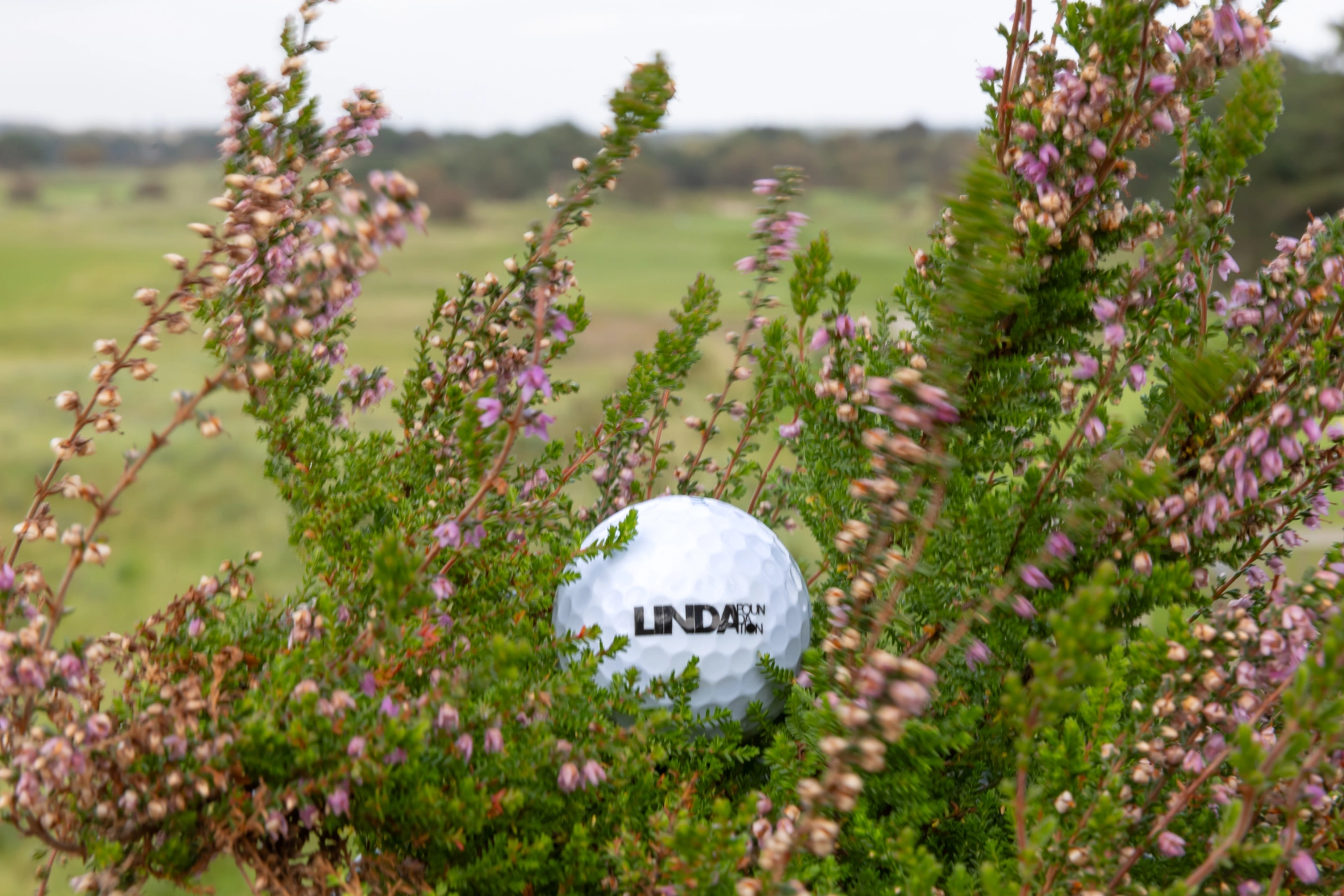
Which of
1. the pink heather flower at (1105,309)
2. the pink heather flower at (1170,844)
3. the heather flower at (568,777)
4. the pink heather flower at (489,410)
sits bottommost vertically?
the heather flower at (568,777)

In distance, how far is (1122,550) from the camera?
6.77 feet

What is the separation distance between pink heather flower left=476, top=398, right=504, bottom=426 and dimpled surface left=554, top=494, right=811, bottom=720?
74cm

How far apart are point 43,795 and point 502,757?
797 millimetres

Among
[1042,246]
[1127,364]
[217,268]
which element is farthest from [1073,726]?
[217,268]

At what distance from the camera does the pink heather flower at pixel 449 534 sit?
1822mm

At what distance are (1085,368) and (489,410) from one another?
1.33m

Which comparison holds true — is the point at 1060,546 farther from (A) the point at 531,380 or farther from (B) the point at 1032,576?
(A) the point at 531,380

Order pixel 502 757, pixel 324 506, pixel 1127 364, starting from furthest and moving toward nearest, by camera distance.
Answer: pixel 324 506 → pixel 1127 364 → pixel 502 757

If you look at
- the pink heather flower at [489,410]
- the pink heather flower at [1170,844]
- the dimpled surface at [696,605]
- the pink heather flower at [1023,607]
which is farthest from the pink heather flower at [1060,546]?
the pink heather flower at [489,410]

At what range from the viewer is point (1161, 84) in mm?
2068

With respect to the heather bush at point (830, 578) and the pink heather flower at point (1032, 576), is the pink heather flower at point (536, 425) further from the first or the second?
the pink heather flower at point (1032, 576)

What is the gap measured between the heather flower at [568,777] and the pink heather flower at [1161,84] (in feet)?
6.12

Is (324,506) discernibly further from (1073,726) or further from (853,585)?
(1073,726)

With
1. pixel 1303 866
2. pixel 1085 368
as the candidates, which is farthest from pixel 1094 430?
pixel 1303 866
